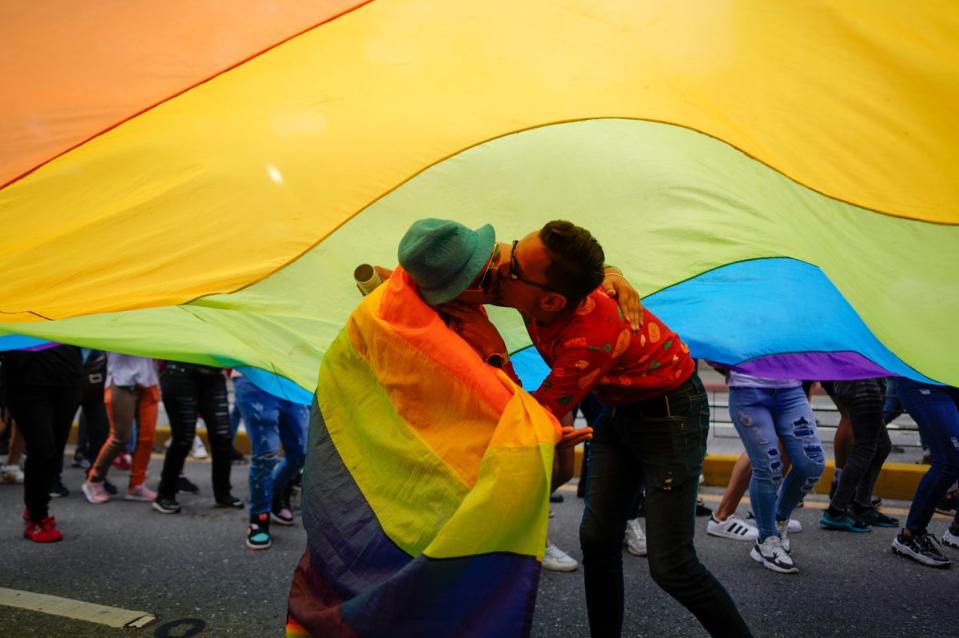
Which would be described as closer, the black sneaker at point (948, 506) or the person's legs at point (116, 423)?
the black sneaker at point (948, 506)

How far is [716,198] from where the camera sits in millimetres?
3672

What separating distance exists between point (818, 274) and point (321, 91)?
254 cm

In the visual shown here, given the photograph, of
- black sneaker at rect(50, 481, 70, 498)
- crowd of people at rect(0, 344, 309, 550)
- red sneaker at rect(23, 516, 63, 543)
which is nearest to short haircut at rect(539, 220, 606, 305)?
crowd of people at rect(0, 344, 309, 550)

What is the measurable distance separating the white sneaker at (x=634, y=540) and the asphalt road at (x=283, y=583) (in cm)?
13

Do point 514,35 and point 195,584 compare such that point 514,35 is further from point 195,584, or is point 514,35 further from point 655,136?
point 195,584

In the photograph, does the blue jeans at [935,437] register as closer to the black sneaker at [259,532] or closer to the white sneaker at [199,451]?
the black sneaker at [259,532]

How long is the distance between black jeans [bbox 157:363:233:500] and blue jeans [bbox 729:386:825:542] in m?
3.79

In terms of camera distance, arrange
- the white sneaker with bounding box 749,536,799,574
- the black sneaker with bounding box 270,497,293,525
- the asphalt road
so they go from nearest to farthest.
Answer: the asphalt road < the white sneaker with bounding box 749,536,799,574 < the black sneaker with bounding box 270,497,293,525

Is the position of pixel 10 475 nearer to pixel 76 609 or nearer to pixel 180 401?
pixel 180 401

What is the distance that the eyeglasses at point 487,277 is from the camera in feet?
8.16

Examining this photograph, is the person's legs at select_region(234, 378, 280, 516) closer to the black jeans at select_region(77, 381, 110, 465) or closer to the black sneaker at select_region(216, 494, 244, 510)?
the black sneaker at select_region(216, 494, 244, 510)

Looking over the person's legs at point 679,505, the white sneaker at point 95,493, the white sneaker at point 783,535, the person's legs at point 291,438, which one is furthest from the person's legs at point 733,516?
the white sneaker at point 95,493

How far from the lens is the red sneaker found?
17.6ft

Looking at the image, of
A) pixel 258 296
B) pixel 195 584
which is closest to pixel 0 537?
pixel 195 584
